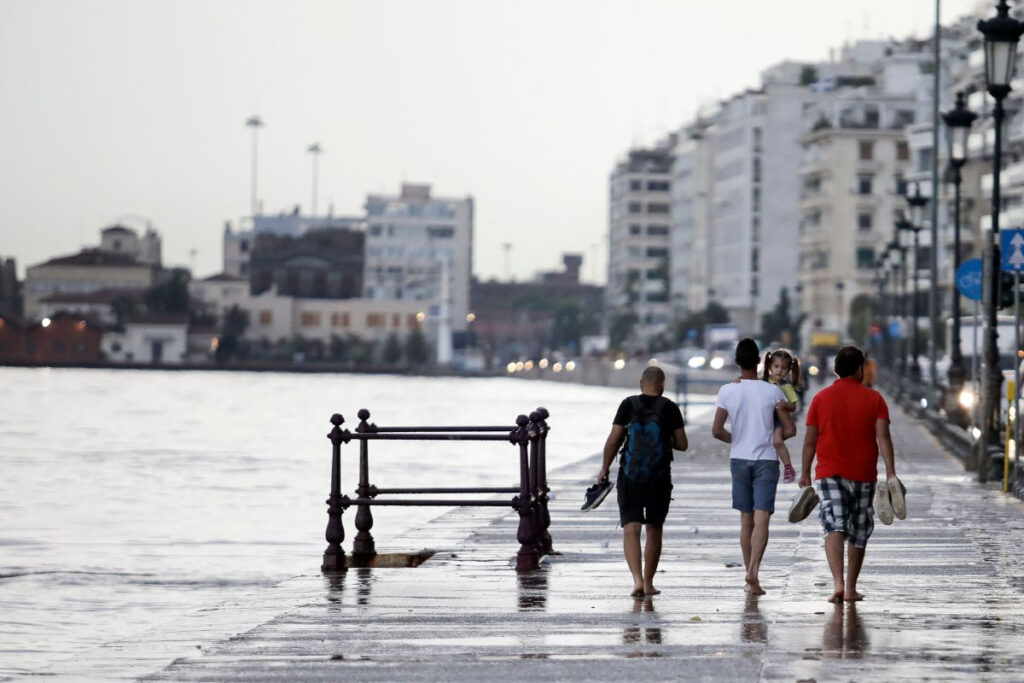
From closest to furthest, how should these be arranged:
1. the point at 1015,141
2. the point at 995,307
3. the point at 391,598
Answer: the point at 391,598, the point at 995,307, the point at 1015,141

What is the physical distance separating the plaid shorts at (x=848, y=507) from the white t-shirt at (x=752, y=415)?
2.36 ft

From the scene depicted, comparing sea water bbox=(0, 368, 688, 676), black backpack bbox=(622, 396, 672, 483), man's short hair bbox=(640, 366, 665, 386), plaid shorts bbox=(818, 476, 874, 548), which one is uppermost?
man's short hair bbox=(640, 366, 665, 386)

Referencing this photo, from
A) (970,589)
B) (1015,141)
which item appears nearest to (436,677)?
(970,589)

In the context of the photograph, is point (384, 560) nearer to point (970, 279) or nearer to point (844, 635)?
point (844, 635)

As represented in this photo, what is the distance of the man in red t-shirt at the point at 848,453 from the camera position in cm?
1341

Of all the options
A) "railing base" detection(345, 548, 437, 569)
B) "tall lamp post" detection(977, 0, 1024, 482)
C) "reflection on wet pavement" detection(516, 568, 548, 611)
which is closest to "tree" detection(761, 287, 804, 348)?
"tall lamp post" detection(977, 0, 1024, 482)

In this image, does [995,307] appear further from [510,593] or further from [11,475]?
[11,475]

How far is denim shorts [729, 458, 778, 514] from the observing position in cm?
1427

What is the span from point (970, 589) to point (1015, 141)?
96.9 meters

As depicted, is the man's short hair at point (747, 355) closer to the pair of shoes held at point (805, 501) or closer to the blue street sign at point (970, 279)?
the pair of shoes held at point (805, 501)

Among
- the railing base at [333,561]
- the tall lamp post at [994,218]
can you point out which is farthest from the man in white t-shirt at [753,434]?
the tall lamp post at [994,218]

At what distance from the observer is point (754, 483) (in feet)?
47.1

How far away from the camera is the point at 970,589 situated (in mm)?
14531

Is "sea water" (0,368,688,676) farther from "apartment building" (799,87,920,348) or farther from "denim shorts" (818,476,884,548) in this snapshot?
"apartment building" (799,87,920,348)
